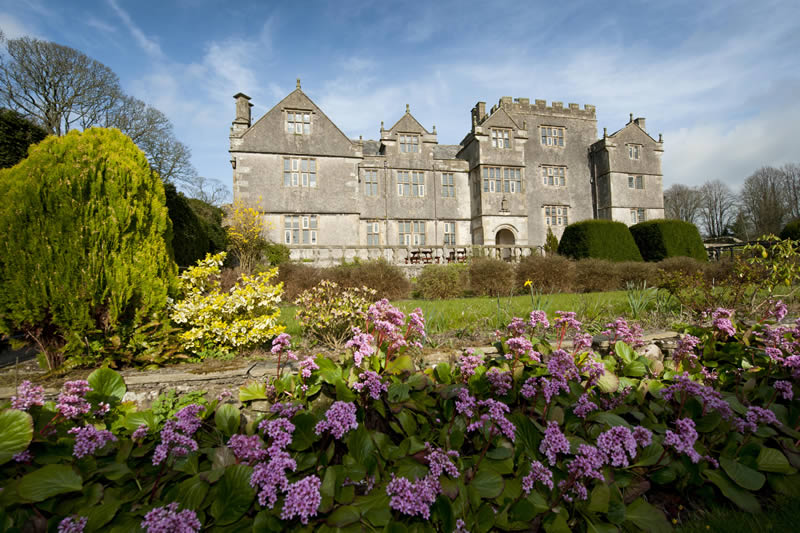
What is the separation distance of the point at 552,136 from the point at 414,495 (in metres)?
27.9

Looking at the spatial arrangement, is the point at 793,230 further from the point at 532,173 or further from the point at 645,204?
the point at 532,173

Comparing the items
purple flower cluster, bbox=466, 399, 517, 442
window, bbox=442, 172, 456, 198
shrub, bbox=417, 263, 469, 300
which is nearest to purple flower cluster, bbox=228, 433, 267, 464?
purple flower cluster, bbox=466, 399, 517, 442

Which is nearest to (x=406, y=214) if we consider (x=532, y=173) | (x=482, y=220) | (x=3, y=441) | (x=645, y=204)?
(x=482, y=220)

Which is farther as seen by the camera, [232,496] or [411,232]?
[411,232]

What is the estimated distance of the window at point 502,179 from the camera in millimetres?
22125

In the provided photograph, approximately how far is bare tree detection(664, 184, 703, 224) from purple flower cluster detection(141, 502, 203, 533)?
59.8 m

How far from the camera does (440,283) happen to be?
376 inches

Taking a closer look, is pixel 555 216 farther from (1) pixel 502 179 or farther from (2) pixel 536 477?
(2) pixel 536 477

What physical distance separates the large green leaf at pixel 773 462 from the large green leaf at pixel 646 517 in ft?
2.78

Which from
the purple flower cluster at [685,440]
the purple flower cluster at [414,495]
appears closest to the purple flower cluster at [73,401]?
the purple flower cluster at [414,495]

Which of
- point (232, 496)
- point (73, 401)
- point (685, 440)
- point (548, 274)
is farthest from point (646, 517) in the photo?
point (548, 274)

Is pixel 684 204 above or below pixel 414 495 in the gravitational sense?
above

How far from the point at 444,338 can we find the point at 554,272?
750 cm

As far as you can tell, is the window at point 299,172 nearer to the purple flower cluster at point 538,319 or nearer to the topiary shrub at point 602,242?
the topiary shrub at point 602,242
